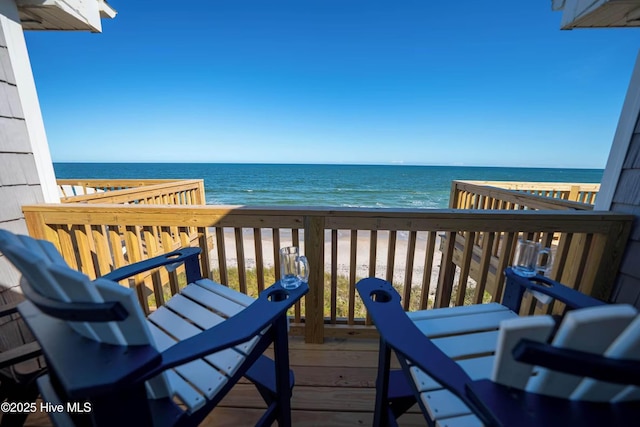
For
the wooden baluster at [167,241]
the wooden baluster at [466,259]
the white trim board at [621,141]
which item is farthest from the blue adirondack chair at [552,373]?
the white trim board at [621,141]

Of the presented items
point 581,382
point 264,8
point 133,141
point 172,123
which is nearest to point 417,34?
point 264,8

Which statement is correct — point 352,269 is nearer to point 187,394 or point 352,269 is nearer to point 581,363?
point 187,394

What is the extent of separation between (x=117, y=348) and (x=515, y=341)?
2.83 feet

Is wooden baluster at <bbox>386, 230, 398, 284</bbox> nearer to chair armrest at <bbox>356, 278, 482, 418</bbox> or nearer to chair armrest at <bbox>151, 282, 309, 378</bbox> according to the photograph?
chair armrest at <bbox>356, 278, 482, 418</bbox>

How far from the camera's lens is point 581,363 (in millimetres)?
418

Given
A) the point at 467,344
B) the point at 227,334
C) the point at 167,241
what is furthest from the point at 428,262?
the point at 167,241

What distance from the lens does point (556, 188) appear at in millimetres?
3582

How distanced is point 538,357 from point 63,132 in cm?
3597

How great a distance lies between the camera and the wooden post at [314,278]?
1.53 meters

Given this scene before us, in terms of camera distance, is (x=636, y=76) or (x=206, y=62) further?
(x=206, y=62)

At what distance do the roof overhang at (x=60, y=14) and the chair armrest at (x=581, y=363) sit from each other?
2899 millimetres

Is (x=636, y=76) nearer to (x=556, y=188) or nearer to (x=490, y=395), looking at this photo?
(x=490, y=395)

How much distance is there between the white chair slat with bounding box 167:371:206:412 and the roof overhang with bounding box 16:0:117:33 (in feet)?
7.96

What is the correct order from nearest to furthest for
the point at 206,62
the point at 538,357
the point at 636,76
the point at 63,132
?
1. the point at 538,357
2. the point at 636,76
3. the point at 206,62
4. the point at 63,132
